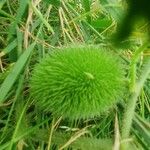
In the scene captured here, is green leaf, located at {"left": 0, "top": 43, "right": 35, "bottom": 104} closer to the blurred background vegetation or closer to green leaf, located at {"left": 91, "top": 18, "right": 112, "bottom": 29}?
the blurred background vegetation

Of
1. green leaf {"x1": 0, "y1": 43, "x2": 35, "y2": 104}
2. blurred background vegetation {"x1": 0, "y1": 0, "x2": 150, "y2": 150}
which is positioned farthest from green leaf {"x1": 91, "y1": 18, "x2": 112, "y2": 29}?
green leaf {"x1": 0, "y1": 43, "x2": 35, "y2": 104}

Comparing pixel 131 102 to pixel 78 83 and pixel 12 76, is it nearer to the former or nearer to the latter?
pixel 78 83

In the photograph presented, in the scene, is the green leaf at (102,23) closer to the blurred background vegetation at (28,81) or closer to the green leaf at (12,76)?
the blurred background vegetation at (28,81)

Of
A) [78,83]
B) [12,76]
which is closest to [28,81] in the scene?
[12,76]

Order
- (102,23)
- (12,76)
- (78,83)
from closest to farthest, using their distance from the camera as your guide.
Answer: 1. (78,83)
2. (12,76)
3. (102,23)

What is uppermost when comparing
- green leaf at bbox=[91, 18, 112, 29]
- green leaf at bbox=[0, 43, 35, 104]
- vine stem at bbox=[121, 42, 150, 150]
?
green leaf at bbox=[91, 18, 112, 29]

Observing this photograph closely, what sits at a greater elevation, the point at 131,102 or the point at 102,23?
the point at 102,23

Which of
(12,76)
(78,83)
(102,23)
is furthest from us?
(102,23)

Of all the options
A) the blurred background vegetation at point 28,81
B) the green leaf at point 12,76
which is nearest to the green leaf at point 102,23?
the blurred background vegetation at point 28,81
